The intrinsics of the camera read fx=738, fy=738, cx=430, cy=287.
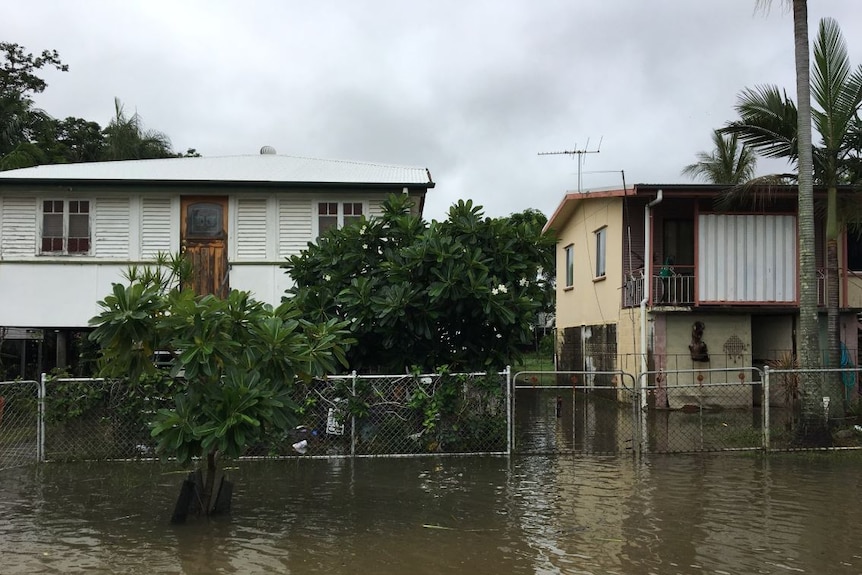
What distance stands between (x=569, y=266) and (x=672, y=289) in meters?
7.02

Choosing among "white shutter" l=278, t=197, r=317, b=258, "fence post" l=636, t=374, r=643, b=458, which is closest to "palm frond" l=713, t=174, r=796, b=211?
"fence post" l=636, t=374, r=643, b=458

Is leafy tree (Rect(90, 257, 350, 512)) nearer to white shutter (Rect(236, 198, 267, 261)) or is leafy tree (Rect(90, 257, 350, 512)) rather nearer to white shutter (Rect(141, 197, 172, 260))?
white shutter (Rect(236, 198, 267, 261))

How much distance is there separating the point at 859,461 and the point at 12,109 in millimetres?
32176

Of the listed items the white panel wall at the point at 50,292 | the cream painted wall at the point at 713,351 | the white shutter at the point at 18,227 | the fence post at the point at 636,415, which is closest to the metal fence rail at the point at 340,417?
the fence post at the point at 636,415

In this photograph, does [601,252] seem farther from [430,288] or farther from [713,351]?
[430,288]

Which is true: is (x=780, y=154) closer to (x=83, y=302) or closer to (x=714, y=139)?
(x=83, y=302)

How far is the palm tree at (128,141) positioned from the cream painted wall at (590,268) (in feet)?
63.8

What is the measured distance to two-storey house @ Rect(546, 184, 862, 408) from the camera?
16.3 metres

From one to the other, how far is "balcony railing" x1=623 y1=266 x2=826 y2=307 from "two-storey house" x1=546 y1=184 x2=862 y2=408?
0.9 inches

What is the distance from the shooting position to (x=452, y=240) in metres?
10.5

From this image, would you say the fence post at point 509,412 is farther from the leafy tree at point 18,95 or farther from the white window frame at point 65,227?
the leafy tree at point 18,95

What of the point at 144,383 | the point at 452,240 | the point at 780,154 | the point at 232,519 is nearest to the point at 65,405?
the point at 144,383

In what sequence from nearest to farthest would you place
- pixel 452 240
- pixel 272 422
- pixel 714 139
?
pixel 272 422
pixel 452 240
pixel 714 139

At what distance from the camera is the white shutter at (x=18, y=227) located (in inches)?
572
